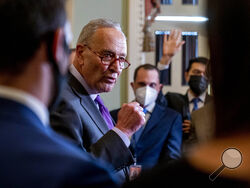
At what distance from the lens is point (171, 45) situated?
3979 millimetres

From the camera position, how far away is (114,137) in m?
1.68

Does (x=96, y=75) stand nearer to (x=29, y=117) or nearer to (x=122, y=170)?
(x=122, y=170)

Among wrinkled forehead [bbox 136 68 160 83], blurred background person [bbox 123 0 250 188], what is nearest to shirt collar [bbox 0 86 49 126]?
blurred background person [bbox 123 0 250 188]

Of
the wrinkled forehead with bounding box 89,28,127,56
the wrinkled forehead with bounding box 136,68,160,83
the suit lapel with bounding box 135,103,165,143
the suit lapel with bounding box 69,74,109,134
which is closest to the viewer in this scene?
the suit lapel with bounding box 69,74,109,134

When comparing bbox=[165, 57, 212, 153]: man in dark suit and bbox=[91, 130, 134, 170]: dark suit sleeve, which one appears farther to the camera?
bbox=[165, 57, 212, 153]: man in dark suit

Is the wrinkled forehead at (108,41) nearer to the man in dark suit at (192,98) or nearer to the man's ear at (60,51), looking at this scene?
the man's ear at (60,51)

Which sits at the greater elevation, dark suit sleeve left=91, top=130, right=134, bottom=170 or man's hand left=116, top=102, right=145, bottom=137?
man's hand left=116, top=102, right=145, bottom=137

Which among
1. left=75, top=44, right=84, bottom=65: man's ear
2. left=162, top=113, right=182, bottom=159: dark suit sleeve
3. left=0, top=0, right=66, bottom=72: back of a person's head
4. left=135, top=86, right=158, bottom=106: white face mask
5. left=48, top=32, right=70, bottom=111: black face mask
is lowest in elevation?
left=162, top=113, right=182, bottom=159: dark suit sleeve

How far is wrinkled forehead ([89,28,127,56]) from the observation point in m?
2.14

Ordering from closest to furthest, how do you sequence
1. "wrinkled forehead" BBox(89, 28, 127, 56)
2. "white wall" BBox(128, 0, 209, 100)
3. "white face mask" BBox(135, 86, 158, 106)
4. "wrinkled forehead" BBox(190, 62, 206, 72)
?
"wrinkled forehead" BBox(89, 28, 127, 56) < "white face mask" BBox(135, 86, 158, 106) < "wrinkled forehead" BBox(190, 62, 206, 72) < "white wall" BBox(128, 0, 209, 100)

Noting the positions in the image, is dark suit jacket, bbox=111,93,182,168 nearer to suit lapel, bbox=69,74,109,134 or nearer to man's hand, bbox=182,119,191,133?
man's hand, bbox=182,119,191,133

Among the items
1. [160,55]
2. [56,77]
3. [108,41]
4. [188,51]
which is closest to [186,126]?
[160,55]

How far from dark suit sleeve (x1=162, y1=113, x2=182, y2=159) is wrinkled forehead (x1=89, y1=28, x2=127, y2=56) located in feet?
3.84

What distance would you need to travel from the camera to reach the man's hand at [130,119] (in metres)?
1.77
